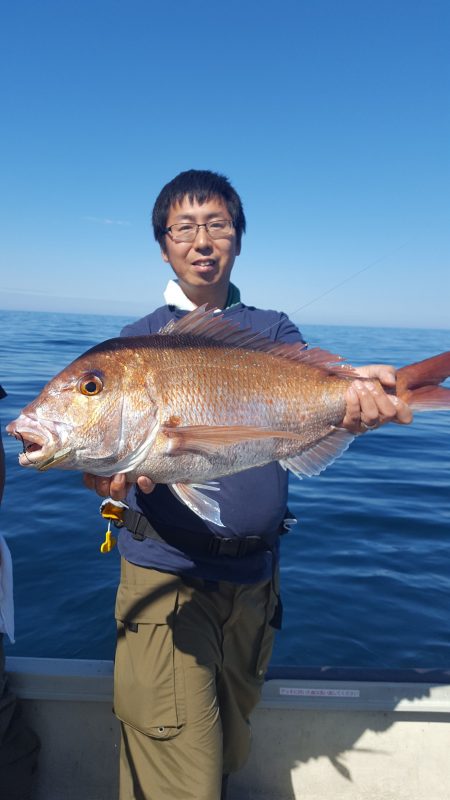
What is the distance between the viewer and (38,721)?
324 centimetres

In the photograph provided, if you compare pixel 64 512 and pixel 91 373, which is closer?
pixel 91 373

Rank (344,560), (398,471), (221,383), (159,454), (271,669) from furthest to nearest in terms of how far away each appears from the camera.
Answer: (398,471)
(344,560)
(271,669)
(221,383)
(159,454)

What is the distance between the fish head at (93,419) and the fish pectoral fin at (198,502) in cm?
25

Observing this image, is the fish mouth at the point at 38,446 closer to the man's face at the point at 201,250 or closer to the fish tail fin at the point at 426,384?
the man's face at the point at 201,250

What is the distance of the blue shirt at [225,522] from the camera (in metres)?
2.72

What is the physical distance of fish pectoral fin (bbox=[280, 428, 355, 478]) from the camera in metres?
2.65

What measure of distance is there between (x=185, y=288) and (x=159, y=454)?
1416mm

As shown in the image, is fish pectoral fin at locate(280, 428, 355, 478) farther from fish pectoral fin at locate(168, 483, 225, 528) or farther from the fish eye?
the fish eye

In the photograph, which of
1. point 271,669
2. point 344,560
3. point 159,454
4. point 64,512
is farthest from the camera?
point 64,512

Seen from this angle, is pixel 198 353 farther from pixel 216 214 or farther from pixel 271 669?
pixel 271 669

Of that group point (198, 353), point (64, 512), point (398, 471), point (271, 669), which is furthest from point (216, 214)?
point (398, 471)

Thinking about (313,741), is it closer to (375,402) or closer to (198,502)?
(198,502)

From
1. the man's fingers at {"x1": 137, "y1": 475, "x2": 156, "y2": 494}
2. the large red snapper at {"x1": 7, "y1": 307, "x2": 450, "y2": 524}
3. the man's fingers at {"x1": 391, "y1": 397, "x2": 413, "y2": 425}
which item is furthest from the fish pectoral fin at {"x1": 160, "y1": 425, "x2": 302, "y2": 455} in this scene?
the man's fingers at {"x1": 391, "y1": 397, "x2": 413, "y2": 425}

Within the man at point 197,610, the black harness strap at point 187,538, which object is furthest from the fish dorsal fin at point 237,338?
the black harness strap at point 187,538
